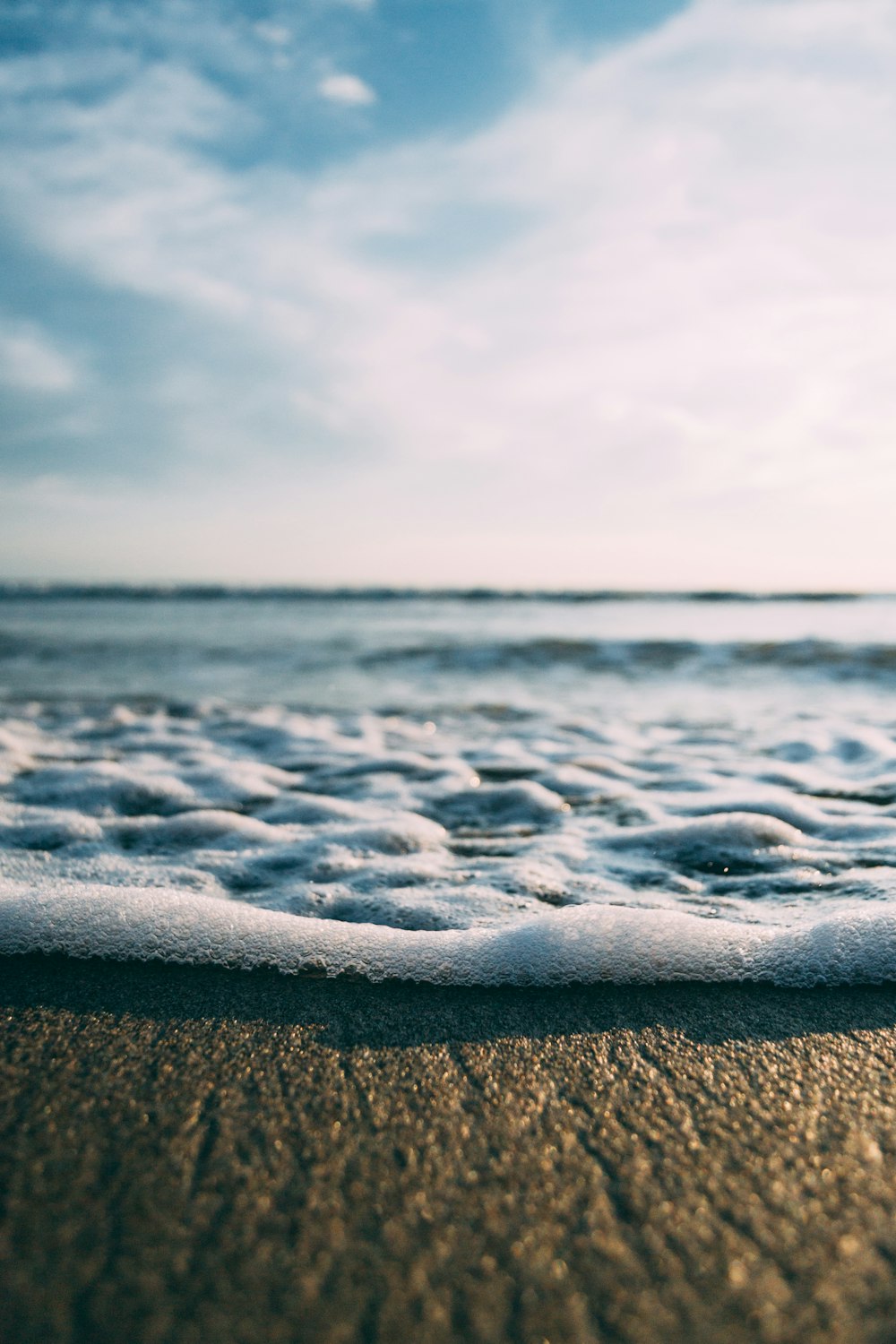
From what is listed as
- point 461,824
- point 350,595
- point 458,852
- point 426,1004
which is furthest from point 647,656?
point 350,595

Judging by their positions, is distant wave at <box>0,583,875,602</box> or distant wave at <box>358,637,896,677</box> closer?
distant wave at <box>358,637,896,677</box>

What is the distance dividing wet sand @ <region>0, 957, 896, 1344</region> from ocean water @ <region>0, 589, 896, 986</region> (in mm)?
121

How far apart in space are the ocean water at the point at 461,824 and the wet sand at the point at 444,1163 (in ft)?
0.40

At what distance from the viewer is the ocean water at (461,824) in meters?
1.45

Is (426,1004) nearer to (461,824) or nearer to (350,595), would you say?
(461,824)

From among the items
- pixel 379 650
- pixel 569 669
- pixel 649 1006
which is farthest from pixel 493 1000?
pixel 379 650

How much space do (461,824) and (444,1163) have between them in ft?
5.25

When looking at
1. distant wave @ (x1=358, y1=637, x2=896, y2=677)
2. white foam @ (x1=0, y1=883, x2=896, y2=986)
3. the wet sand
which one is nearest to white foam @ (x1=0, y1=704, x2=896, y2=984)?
white foam @ (x1=0, y1=883, x2=896, y2=986)

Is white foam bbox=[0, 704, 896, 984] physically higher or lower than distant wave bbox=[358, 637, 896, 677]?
lower

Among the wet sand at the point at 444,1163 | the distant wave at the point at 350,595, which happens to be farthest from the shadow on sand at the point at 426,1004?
the distant wave at the point at 350,595

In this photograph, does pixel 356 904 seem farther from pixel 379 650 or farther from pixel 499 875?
pixel 379 650

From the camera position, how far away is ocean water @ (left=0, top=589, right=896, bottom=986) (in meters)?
1.45

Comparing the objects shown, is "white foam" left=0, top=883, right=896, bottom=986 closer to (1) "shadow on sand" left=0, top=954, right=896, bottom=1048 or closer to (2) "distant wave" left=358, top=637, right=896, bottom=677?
(1) "shadow on sand" left=0, top=954, right=896, bottom=1048

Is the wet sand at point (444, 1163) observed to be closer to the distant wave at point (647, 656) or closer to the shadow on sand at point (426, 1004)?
the shadow on sand at point (426, 1004)
